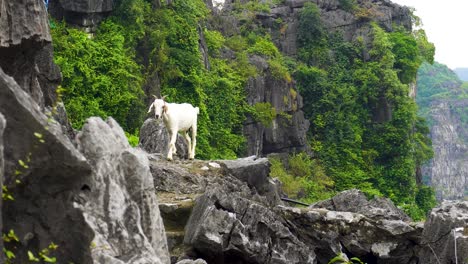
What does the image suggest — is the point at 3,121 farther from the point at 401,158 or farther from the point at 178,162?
the point at 401,158

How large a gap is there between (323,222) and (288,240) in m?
1.87

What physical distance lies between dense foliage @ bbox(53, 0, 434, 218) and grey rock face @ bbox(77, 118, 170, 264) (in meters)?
26.6

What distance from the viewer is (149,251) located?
6.89 m

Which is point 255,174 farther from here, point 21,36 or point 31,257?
point 31,257

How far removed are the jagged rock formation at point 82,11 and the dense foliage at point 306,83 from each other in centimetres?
50

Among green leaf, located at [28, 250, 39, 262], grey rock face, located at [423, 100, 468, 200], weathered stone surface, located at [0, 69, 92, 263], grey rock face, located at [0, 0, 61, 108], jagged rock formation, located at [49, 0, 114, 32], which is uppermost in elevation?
jagged rock formation, located at [49, 0, 114, 32]

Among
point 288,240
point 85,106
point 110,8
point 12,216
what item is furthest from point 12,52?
point 110,8

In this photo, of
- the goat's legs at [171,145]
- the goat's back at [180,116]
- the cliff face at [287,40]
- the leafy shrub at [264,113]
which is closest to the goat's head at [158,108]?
the goat's back at [180,116]

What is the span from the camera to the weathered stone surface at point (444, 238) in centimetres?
1598

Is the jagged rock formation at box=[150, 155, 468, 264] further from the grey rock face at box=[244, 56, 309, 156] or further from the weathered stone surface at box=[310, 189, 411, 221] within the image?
the grey rock face at box=[244, 56, 309, 156]

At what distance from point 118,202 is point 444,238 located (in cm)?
1097

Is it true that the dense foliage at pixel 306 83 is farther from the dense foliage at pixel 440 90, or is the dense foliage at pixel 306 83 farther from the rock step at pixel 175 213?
the dense foliage at pixel 440 90

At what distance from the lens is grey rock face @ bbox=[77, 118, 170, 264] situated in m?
Answer: 6.64

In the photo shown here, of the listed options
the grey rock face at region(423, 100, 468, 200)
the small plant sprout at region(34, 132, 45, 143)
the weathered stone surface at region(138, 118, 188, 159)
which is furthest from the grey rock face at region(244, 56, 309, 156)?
the grey rock face at region(423, 100, 468, 200)
